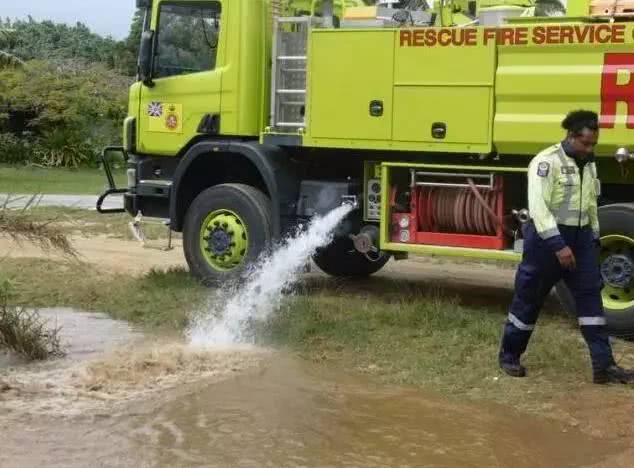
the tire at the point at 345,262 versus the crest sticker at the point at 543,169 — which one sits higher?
the crest sticker at the point at 543,169

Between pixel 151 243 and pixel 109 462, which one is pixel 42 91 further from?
pixel 109 462

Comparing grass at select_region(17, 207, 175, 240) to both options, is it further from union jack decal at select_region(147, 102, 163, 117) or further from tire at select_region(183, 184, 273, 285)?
tire at select_region(183, 184, 273, 285)

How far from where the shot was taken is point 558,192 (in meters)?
6.93

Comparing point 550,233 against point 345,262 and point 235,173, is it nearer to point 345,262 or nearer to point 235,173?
point 235,173

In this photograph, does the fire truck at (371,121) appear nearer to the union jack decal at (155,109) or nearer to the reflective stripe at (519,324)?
the union jack decal at (155,109)

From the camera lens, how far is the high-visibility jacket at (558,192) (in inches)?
269

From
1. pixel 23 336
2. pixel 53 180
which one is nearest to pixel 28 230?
pixel 23 336

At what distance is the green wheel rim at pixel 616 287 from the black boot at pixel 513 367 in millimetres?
1609

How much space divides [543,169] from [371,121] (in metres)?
2.83

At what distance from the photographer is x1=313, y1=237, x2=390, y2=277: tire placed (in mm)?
11555

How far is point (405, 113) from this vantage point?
9.30 meters

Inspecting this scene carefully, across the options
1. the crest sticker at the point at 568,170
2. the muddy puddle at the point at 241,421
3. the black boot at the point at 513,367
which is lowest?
the muddy puddle at the point at 241,421

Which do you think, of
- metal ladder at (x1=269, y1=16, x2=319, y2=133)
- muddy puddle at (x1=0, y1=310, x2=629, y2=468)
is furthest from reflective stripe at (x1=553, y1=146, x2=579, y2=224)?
metal ladder at (x1=269, y1=16, x2=319, y2=133)

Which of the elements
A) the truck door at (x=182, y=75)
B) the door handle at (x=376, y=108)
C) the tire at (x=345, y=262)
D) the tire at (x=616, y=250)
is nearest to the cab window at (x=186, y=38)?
the truck door at (x=182, y=75)
